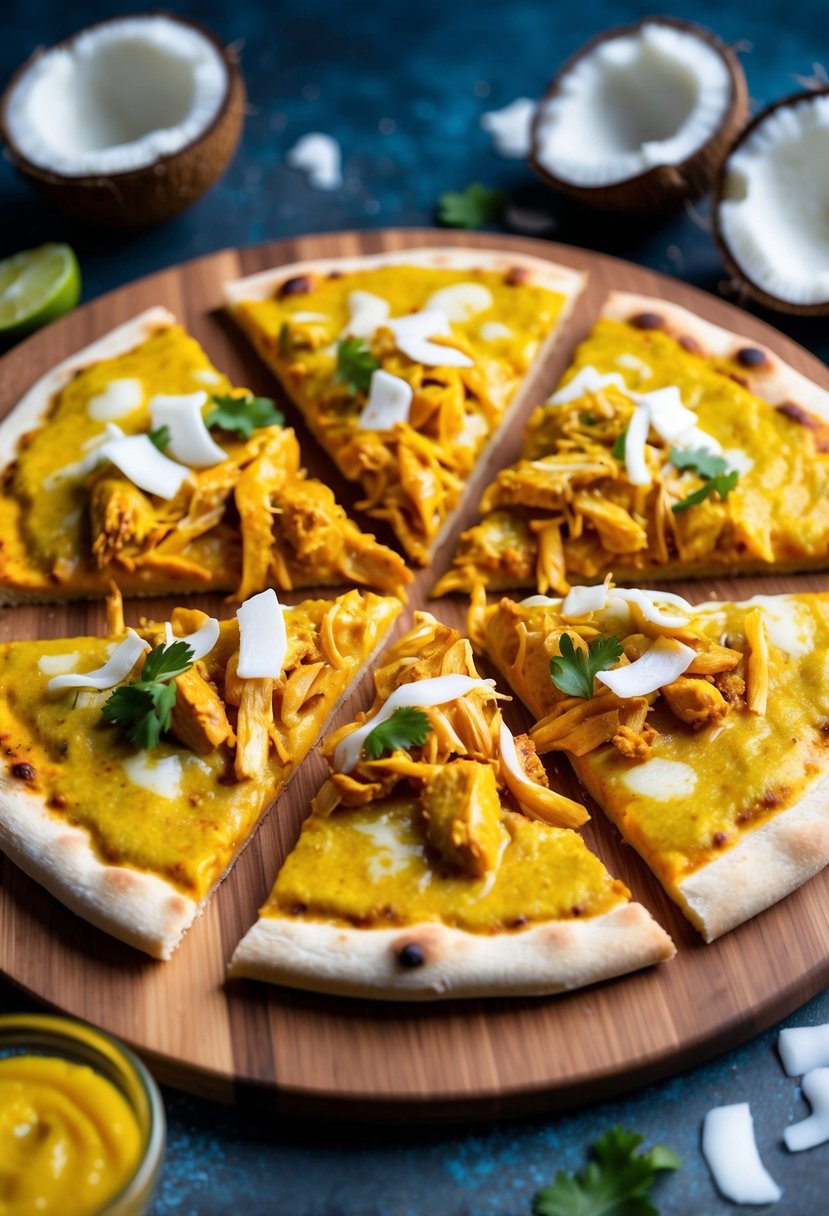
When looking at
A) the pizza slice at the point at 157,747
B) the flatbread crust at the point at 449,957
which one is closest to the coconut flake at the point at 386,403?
the pizza slice at the point at 157,747

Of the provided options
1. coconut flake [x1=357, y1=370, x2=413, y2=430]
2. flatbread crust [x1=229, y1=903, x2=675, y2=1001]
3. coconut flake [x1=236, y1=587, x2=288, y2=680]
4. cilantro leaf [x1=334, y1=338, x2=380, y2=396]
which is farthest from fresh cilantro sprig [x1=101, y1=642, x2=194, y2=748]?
cilantro leaf [x1=334, y1=338, x2=380, y2=396]

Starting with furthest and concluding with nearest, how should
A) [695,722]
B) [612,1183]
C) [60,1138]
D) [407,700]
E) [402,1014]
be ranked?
1. [695,722]
2. [407,700]
3. [402,1014]
4. [612,1183]
5. [60,1138]

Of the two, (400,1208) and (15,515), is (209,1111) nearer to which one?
(400,1208)

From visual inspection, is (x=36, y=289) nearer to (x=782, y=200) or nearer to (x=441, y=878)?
(x=782, y=200)

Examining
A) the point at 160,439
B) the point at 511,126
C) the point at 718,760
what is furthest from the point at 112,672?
the point at 511,126

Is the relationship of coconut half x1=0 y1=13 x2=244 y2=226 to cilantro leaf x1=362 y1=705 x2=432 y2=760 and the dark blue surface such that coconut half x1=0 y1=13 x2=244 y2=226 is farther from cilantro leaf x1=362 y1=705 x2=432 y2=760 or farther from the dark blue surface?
cilantro leaf x1=362 y1=705 x2=432 y2=760

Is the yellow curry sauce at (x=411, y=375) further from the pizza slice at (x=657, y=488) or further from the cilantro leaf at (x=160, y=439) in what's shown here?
the cilantro leaf at (x=160, y=439)

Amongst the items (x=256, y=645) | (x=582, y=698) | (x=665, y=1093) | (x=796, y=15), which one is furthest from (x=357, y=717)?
(x=796, y=15)
